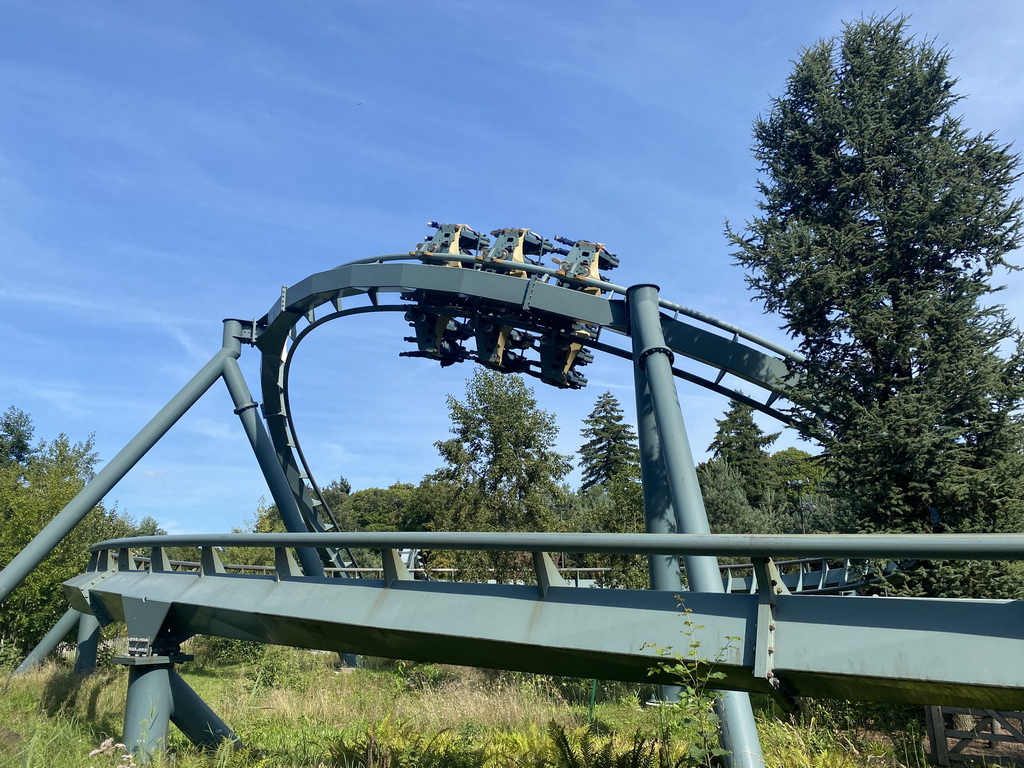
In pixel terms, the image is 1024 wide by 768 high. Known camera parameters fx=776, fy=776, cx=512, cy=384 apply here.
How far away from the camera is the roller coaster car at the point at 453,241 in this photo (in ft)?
46.0

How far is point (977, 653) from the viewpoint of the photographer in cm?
279

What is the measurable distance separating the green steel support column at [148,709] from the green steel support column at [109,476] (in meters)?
5.39

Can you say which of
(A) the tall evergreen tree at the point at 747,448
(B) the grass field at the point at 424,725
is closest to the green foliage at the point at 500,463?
(B) the grass field at the point at 424,725

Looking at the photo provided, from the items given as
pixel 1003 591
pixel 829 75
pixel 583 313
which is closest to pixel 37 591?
pixel 583 313

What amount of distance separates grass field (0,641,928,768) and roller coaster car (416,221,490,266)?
24.1ft

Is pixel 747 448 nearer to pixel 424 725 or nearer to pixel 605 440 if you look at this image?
pixel 605 440

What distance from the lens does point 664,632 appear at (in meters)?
3.48

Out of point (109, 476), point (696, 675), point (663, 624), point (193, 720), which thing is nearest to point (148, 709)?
point (193, 720)

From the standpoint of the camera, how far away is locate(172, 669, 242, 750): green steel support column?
590cm

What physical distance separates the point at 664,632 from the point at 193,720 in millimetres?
4244

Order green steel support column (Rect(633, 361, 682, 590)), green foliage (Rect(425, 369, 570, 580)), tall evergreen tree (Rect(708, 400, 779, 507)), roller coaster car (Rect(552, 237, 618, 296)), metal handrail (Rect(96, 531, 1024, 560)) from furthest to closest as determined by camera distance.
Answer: tall evergreen tree (Rect(708, 400, 779, 507)) → green foliage (Rect(425, 369, 570, 580)) → roller coaster car (Rect(552, 237, 618, 296)) → green steel support column (Rect(633, 361, 682, 590)) → metal handrail (Rect(96, 531, 1024, 560))

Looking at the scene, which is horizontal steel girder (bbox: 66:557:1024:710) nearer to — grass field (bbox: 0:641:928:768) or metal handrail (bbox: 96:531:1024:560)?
metal handrail (bbox: 96:531:1024:560)

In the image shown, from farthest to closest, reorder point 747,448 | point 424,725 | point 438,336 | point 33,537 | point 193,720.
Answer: point 747,448, point 33,537, point 438,336, point 424,725, point 193,720

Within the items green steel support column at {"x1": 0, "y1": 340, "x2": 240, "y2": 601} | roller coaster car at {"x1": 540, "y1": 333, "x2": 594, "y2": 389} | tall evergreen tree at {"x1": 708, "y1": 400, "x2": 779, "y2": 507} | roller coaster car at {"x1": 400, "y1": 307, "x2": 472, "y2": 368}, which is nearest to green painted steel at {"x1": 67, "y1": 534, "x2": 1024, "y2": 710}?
green steel support column at {"x1": 0, "y1": 340, "x2": 240, "y2": 601}
